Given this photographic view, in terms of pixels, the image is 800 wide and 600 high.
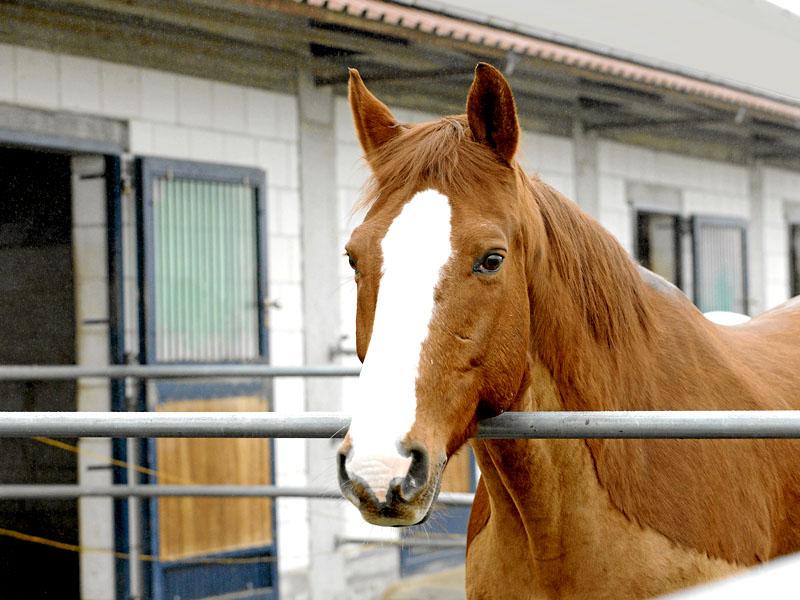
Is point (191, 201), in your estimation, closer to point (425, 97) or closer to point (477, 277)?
point (425, 97)

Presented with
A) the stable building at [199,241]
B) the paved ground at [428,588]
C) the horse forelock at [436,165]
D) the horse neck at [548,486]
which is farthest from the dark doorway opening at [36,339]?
the horse neck at [548,486]

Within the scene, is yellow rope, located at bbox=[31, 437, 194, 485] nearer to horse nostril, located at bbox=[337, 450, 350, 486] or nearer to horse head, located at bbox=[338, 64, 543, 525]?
horse head, located at bbox=[338, 64, 543, 525]

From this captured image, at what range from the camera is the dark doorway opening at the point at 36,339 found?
595 cm

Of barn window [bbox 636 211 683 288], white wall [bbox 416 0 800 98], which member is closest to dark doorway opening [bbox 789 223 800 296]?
barn window [bbox 636 211 683 288]

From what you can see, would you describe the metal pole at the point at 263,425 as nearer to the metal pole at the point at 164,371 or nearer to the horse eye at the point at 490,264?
the horse eye at the point at 490,264

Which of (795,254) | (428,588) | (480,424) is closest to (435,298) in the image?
(480,424)

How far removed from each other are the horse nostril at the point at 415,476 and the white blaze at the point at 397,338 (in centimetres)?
2

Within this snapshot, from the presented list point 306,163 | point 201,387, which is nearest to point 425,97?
point 306,163

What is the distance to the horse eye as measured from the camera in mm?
2055

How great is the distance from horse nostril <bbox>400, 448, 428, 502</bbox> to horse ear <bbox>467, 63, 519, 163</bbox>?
2.37ft

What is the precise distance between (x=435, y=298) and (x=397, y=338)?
11cm

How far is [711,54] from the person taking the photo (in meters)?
31.4

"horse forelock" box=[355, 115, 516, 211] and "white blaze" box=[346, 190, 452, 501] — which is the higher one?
"horse forelock" box=[355, 115, 516, 211]

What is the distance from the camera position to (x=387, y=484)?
1715 mm
